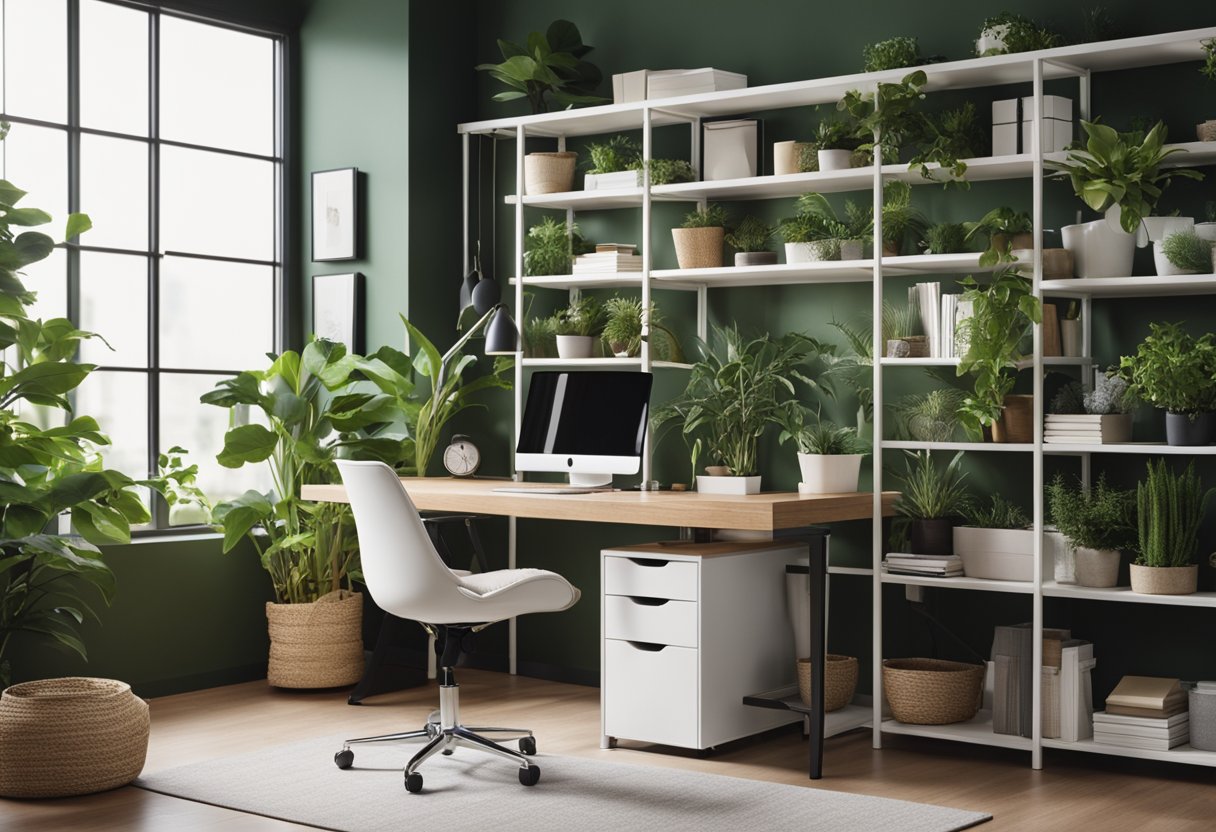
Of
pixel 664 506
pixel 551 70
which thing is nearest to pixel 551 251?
pixel 551 70

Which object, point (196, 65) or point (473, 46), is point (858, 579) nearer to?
point (473, 46)

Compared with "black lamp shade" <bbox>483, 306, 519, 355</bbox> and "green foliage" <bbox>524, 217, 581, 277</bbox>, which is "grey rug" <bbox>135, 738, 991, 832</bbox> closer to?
"black lamp shade" <bbox>483, 306, 519, 355</bbox>

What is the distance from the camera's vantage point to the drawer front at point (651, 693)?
183 inches

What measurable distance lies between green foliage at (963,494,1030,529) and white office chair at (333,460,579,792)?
4.56ft

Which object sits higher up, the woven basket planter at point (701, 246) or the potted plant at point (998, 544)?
the woven basket planter at point (701, 246)

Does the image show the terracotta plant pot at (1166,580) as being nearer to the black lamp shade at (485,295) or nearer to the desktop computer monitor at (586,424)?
the desktop computer monitor at (586,424)

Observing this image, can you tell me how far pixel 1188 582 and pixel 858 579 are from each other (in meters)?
1.24

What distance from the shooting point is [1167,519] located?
14.6 ft

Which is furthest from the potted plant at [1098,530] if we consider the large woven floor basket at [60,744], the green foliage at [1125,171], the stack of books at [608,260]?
the large woven floor basket at [60,744]

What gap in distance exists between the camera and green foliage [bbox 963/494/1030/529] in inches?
190

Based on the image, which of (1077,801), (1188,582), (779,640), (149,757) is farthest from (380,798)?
(1188,582)

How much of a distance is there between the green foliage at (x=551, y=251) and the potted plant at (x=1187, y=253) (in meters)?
2.33

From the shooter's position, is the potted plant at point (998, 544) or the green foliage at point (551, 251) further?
the green foliage at point (551, 251)

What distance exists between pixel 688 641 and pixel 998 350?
4.24 ft
